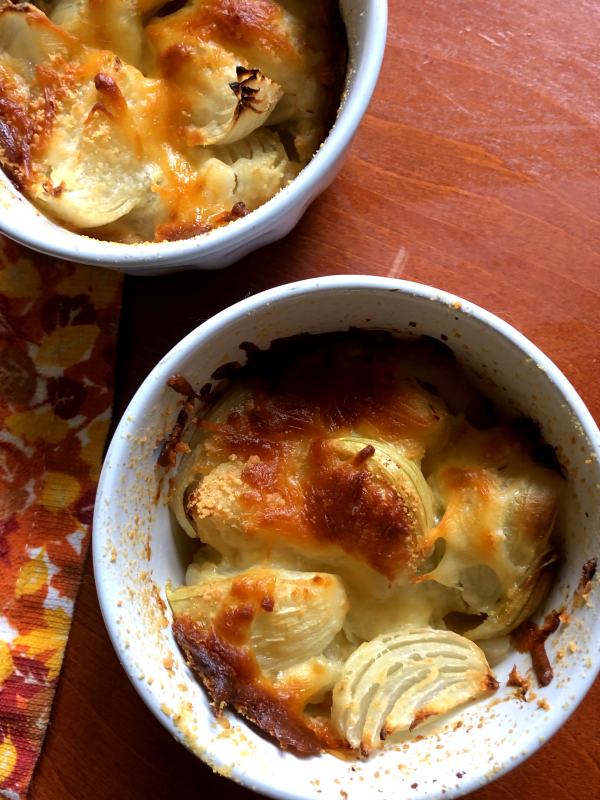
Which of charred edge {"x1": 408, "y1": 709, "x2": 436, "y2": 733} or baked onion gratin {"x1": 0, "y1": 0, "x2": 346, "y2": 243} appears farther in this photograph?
baked onion gratin {"x1": 0, "y1": 0, "x2": 346, "y2": 243}

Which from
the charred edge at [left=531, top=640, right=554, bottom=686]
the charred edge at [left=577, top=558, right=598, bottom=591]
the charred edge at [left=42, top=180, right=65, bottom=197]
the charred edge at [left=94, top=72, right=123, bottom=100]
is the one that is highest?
the charred edge at [left=94, top=72, right=123, bottom=100]

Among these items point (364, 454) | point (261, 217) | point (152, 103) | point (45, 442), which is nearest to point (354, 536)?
point (364, 454)

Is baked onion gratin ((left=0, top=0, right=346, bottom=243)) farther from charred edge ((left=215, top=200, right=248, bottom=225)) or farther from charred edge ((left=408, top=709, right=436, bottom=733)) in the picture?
charred edge ((left=408, top=709, right=436, bottom=733))

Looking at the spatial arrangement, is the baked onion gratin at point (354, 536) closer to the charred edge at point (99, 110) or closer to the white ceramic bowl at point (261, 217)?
the white ceramic bowl at point (261, 217)

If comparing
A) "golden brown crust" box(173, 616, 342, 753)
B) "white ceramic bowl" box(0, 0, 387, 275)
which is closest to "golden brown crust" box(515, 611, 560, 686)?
"golden brown crust" box(173, 616, 342, 753)

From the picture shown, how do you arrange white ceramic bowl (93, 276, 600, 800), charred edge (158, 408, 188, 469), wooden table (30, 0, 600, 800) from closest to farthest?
1. white ceramic bowl (93, 276, 600, 800)
2. charred edge (158, 408, 188, 469)
3. wooden table (30, 0, 600, 800)

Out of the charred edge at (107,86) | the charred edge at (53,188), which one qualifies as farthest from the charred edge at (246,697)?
the charred edge at (107,86)

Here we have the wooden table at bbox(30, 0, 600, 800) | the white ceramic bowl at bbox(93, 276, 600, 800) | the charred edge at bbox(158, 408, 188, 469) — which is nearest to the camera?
the white ceramic bowl at bbox(93, 276, 600, 800)

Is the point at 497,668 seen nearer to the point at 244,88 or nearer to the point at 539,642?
the point at 539,642
